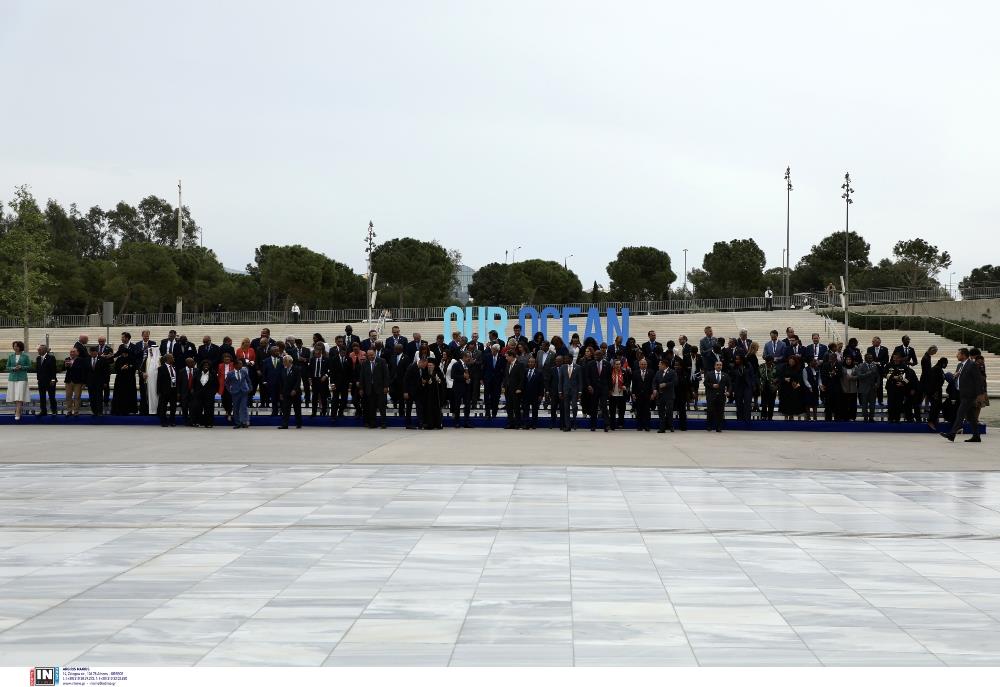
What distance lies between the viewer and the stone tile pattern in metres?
5.63

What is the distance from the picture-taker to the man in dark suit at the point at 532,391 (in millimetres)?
20922

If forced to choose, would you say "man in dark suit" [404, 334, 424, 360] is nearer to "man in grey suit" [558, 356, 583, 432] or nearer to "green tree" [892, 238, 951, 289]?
"man in grey suit" [558, 356, 583, 432]

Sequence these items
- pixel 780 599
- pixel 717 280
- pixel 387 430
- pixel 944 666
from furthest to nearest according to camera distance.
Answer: pixel 717 280 → pixel 387 430 → pixel 780 599 → pixel 944 666

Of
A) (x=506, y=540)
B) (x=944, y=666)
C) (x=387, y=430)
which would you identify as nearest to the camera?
(x=944, y=666)

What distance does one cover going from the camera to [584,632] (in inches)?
233

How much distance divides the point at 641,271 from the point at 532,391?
68851 millimetres

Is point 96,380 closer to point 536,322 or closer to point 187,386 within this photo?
point 187,386

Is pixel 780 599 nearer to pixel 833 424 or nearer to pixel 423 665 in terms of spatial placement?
pixel 423 665

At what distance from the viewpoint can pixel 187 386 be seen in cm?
2125

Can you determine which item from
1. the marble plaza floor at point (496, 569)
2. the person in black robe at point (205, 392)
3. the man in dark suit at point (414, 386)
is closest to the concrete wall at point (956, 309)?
the man in dark suit at point (414, 386)

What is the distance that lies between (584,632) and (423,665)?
1.09m

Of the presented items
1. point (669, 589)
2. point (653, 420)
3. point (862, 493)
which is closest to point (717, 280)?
point (653, 420)

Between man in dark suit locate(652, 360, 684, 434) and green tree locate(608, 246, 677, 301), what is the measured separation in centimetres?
6766

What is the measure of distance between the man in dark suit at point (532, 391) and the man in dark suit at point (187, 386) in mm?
6735
